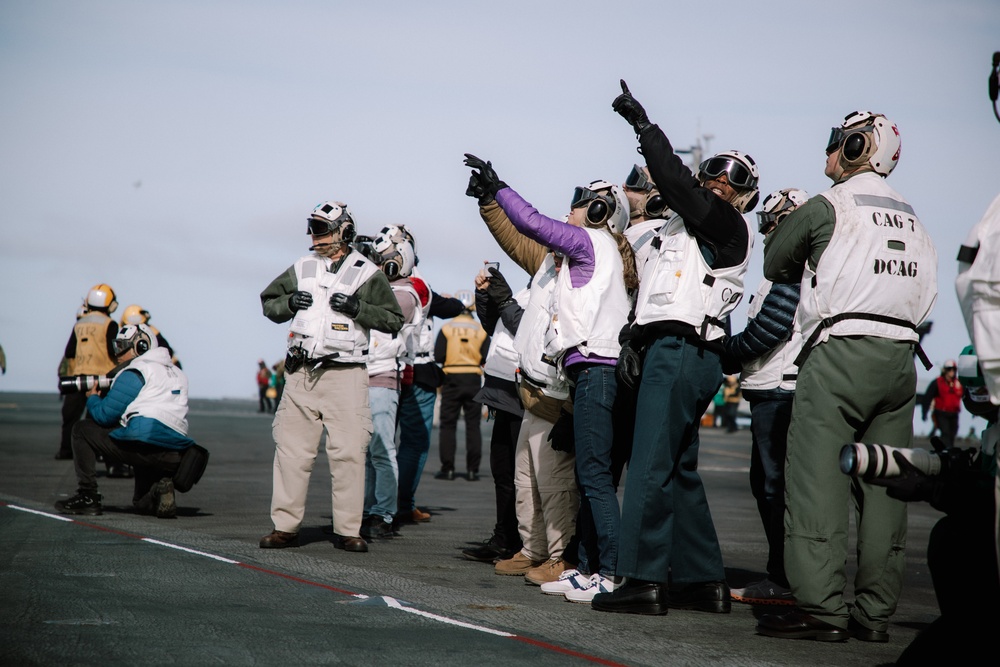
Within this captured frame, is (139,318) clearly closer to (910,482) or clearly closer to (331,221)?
(331,221)

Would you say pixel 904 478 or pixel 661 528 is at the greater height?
pixel 904 478

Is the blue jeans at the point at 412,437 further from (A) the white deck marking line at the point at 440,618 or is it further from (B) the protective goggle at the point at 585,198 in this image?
(A) the white deck marking line at the point at 440,618

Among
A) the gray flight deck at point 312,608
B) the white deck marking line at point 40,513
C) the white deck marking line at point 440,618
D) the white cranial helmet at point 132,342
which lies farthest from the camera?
the white cranial helmet at point 132,342

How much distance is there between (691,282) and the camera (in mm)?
5891

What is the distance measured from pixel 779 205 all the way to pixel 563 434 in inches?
82.2

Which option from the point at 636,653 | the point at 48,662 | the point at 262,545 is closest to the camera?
the point at 48,662

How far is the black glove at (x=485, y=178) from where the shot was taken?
268 inches

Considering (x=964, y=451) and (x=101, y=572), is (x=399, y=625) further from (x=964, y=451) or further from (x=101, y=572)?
(x=964, y=451)

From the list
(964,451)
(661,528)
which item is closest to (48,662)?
(661,528)

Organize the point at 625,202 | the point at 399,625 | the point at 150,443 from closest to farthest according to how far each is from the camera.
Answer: the point at 399,625
the point at 625,202
the point at 150,443

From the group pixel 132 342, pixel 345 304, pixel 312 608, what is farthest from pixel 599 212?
pixel 132 342

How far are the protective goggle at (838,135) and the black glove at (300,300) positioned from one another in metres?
3.84

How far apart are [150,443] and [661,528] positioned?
556 cm

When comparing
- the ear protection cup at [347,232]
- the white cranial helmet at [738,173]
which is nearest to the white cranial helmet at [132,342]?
the ear protection cup at [347,232]
